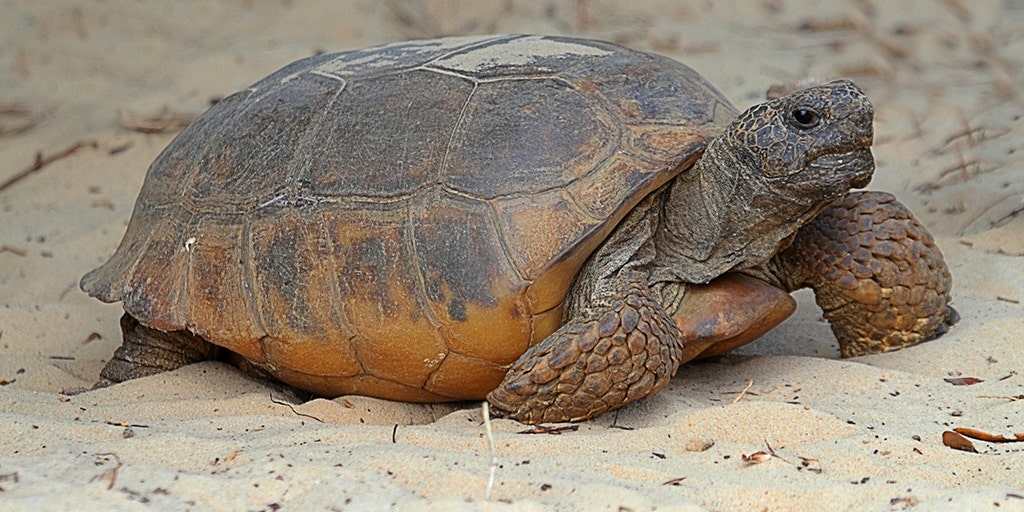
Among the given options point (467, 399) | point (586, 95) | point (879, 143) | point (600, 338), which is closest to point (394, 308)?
point (467, 399)

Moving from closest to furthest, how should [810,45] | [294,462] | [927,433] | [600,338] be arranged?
[294,462], [927,433], [600,338], [810,45]

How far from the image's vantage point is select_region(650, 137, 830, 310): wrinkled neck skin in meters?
3.10

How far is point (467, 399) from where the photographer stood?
3.28m

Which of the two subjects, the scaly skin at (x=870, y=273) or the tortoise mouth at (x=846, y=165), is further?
the scaly skin at (x=870, y=273)

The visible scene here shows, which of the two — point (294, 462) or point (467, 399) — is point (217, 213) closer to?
point (467, 399)

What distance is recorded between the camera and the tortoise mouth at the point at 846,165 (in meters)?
2.97

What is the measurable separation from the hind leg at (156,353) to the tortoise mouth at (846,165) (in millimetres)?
2033

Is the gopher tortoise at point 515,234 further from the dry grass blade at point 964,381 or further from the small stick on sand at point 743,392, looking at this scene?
the dry grass blade at point 964,381

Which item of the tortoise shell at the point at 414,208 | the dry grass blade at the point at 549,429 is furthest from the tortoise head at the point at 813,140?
the dry grass blade at the point at 549,429

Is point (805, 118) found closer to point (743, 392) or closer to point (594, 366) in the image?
point (743, 392)

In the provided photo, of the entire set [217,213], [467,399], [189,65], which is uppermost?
[189,65]

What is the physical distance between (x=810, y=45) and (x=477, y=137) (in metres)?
5.41

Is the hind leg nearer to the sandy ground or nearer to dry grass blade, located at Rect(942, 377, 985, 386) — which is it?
the sandy ground

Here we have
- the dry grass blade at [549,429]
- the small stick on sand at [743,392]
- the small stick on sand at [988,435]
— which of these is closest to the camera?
the small stick on sand at [988,435]
